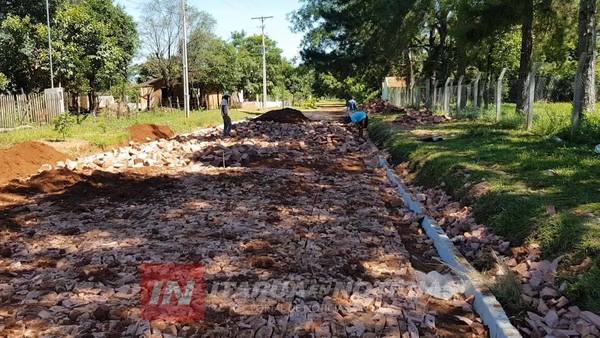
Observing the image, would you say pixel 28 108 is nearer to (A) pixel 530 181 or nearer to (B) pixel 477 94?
(B) pixel 477 94

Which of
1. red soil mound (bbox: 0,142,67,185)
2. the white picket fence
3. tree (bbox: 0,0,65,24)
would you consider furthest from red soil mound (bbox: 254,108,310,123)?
tree (bbox: 0,0,65,24)

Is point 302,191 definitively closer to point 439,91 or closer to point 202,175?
point 202,175

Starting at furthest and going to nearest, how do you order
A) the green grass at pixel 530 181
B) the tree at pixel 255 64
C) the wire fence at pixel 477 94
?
1. the tree at pixel 255 64
2. the wire fence at pixel 477 94
3. the green grass at pixel 530 181

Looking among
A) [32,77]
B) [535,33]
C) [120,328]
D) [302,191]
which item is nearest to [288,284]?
[120,328]

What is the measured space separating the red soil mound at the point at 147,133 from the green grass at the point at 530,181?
31.0ft

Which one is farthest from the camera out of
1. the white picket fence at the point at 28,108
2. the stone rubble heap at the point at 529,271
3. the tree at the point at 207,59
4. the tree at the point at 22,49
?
the tree at the point at 207,59

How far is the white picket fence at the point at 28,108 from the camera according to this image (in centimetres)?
2086

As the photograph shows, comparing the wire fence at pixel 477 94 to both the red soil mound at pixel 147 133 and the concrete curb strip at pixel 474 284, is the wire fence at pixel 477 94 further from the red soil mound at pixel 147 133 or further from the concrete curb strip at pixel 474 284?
the red soil mound at pixel 147 133

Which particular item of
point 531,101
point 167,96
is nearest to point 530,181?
point 531,101

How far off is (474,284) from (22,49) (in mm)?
28644

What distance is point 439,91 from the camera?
25.5 meters

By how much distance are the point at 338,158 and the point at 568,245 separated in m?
8.83

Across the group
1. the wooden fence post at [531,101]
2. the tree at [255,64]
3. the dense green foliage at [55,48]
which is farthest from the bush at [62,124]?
the tree at [255,64]

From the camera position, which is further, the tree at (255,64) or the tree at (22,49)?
the tree at (255,64)
